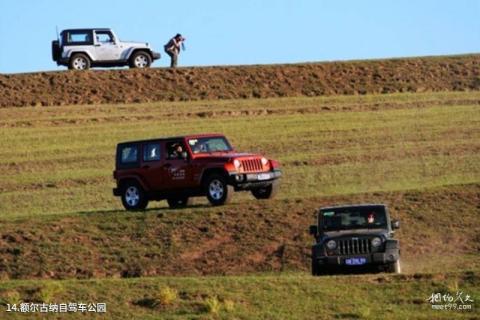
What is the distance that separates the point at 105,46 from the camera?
5162cm

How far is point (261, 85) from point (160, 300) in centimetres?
3057

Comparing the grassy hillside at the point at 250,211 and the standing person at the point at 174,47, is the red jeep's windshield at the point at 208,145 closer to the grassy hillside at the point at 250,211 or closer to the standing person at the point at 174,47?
the grassy hillside at the point at 250,211

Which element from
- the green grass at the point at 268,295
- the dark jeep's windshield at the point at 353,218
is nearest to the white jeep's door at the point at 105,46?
the dark jeep's windshield at the point at 353,218

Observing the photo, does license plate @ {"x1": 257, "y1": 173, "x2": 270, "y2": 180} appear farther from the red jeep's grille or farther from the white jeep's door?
the white jeep's door

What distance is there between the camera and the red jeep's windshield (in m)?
31.7

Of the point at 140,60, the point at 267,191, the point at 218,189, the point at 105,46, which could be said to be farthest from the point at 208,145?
the point at 140,60

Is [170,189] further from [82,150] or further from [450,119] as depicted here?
[450,119]

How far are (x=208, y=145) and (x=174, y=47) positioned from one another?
22647 mm

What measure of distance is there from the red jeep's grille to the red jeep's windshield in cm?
105

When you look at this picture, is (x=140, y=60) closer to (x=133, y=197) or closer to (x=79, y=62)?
(x=79, y=62)

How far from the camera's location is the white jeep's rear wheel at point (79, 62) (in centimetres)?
5200

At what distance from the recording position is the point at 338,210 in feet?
82.9

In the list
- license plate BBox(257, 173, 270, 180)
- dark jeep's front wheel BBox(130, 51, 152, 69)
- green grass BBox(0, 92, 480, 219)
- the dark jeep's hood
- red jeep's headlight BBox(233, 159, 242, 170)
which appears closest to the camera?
the dark jeep's hood

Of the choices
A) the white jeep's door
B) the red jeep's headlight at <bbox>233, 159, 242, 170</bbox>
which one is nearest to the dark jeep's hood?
the red jeep's headlight at <bbox>233, 159, 242, 170</bbox>
